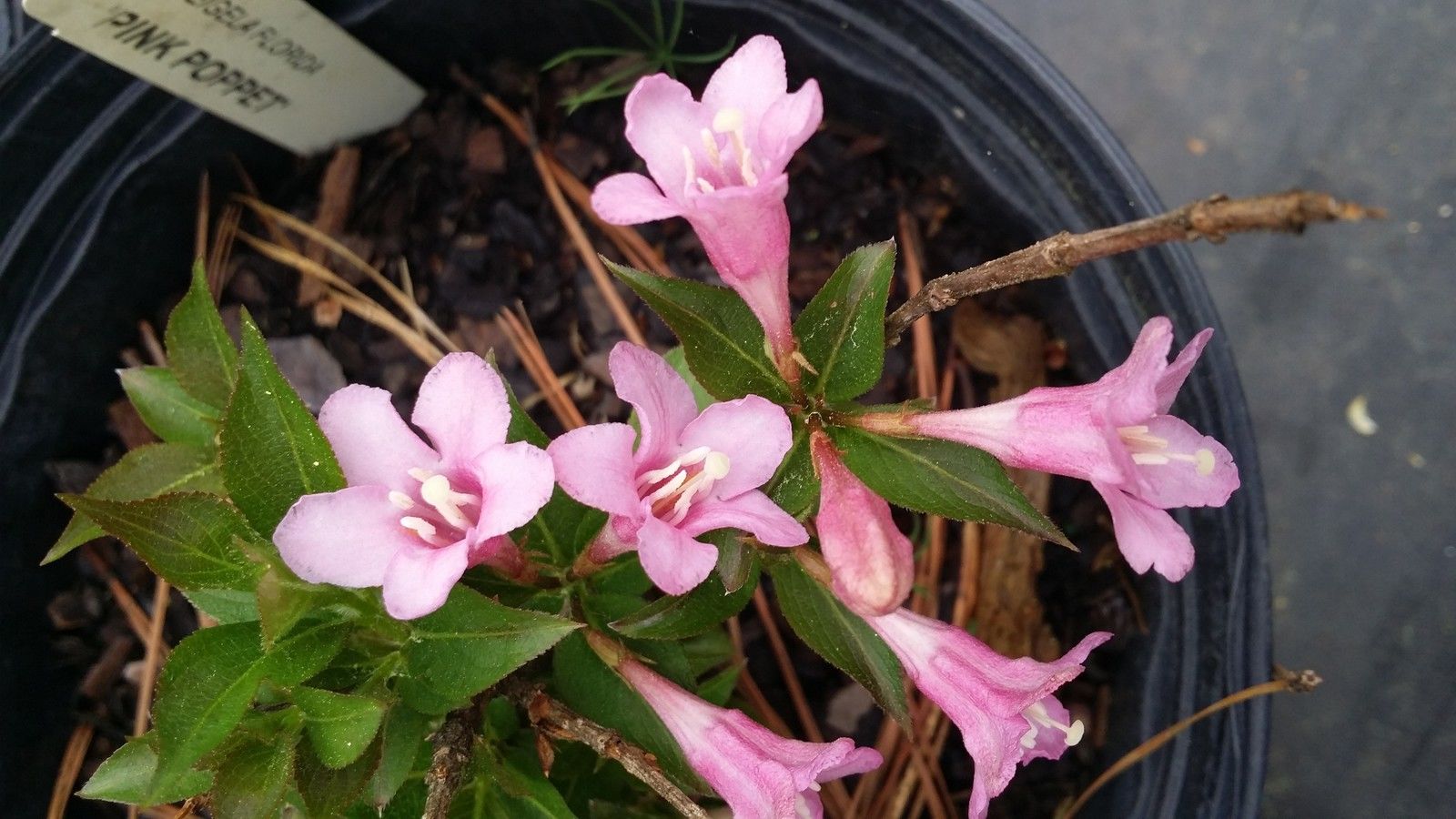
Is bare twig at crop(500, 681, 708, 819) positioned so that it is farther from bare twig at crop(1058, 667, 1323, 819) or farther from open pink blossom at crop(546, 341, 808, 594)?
bare twig at crop(1058, 667, 1323, 819)

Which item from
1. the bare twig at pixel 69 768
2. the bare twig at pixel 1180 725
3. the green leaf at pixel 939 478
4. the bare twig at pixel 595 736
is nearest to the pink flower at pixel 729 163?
the green leaf at pixel 939 478

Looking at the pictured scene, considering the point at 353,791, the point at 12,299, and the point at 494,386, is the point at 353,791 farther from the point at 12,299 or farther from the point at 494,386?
the point at 12,299

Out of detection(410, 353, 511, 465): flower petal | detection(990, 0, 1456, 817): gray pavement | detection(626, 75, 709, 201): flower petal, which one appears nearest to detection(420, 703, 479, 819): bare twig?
detection(410, 353, 511, 465): flower petal

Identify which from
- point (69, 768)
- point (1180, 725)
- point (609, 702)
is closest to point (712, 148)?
point (609, 702)

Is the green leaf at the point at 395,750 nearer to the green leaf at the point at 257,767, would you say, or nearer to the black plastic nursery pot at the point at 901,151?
the green leaf at the point at 257,767

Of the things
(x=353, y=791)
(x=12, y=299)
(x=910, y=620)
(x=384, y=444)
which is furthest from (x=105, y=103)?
(x=910, y=620)

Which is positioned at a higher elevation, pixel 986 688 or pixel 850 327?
pixel 850 327

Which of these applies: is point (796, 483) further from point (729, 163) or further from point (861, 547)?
point (729, 163)
